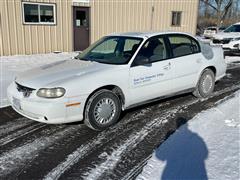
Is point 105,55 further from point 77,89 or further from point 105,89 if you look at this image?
point 77,89

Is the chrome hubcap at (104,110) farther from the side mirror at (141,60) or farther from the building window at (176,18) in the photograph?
the building window at (176,18)

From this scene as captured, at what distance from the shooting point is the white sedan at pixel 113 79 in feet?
13.5

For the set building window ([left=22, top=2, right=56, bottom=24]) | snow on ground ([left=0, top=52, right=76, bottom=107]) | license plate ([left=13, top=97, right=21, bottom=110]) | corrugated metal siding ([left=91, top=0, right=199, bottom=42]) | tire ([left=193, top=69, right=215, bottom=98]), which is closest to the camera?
license plate ([left=13, top=97, right=21, bottom=110])

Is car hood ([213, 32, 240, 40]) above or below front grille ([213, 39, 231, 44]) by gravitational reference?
above

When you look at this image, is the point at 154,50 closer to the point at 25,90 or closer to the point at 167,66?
the point at 167,66

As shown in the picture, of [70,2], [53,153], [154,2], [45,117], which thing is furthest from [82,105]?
[154,2]

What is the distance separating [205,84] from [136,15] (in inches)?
409

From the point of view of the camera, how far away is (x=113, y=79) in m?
4.52

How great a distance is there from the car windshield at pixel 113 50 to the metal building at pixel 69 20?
7580 mm

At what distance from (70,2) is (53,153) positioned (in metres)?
10.9

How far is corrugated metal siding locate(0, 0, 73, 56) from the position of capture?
11.8 metres

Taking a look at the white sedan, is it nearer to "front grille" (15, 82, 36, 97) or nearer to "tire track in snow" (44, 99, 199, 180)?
"front grille" (15, 82, 36, 97)

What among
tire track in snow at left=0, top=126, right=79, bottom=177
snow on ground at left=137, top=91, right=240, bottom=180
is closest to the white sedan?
tire track in snow at left=0, top=126, right=79, bottom=177

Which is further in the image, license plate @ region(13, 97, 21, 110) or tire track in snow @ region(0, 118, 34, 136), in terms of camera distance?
tire track in snow @ region(0, 118, 34, 136)
